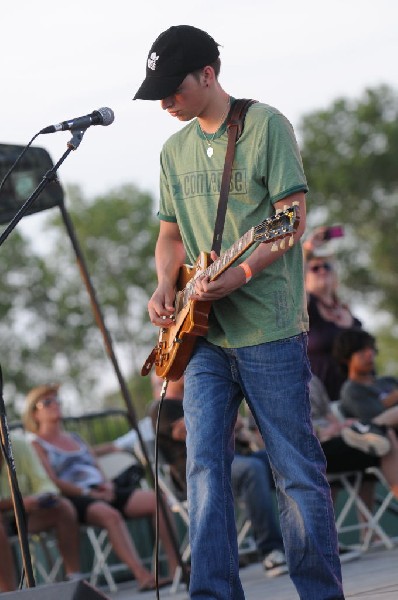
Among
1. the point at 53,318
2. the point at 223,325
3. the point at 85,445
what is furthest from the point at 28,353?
the point at 223,325

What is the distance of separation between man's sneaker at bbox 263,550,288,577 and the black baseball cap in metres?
4.18

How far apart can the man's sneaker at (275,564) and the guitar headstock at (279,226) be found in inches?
162

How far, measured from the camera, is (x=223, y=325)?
4.85 m

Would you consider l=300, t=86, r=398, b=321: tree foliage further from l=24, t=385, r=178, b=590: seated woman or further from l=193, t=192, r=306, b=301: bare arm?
l=193, t=192, r=306, b=301: bare arm

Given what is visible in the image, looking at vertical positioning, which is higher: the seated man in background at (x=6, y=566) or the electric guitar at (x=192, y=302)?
the electric guitar at (x=192, y=302)

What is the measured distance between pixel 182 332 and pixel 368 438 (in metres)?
4.04

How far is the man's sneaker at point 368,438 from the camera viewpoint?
28.4ft

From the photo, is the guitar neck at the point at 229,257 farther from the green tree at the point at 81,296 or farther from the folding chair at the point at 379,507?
the green tree at the point at 81,296

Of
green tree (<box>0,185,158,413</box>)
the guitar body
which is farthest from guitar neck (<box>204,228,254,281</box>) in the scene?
green tree (<box>0,185,158,413</box>)

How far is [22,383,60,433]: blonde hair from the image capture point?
9883 mm

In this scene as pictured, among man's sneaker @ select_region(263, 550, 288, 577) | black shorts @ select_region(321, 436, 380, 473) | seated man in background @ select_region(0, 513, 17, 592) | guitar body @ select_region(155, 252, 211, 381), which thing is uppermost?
guitar body @ select_region(155, 252, 211, 381)

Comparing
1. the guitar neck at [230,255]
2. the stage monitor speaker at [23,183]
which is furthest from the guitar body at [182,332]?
the stage monitor speaker at [23,183]

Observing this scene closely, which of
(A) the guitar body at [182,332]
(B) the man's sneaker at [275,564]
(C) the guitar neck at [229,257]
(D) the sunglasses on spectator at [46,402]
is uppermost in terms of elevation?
(C) the guitar neck at [229,257]

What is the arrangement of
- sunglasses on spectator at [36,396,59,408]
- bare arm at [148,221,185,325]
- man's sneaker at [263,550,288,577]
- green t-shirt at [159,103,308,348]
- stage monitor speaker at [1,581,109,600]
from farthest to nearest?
sunglasses on spectator at [36,396,59,408] → man's sneaker at [263,550,288,577] → bare arm at [148,221,185,325] → green t-shirt at [159,103,308,348] → stage monitor speaker at [1,581,109,600]
